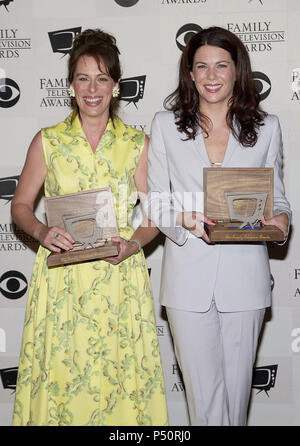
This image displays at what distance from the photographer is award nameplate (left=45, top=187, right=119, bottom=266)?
7.37ft

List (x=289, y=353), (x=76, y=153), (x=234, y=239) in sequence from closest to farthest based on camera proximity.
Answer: (x=234, y=239)
(x=76, y=153)
(x=289, y=353)

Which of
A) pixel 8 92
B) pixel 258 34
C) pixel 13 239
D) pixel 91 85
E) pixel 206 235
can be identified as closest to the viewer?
pixel 206 235

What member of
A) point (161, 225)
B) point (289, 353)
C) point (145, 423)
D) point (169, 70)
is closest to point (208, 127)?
point (161, 225)

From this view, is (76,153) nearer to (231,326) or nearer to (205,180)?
(205,180)

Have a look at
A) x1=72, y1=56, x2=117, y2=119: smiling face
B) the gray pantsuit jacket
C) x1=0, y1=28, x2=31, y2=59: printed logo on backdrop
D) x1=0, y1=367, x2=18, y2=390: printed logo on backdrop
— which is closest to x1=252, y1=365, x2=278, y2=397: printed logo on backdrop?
the gray pantsuit jacket

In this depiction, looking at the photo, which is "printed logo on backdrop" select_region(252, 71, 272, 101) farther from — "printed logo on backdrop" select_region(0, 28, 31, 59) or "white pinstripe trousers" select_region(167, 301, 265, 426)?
"white pinstripe trousers" select_region(167, 301, 265, 426)

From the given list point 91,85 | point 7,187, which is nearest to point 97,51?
point 91,85

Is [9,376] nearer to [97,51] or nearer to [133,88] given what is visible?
[133,88]

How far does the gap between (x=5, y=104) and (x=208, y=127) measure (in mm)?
1256

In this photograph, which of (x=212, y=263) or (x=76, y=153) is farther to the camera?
(x=76, y=153)

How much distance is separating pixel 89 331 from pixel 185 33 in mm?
1481

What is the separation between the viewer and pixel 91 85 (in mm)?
2359

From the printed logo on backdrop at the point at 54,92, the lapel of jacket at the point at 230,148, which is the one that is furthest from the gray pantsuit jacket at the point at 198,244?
the printed logo on backdrop at the point at 54,92

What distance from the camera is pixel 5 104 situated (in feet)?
10.2
